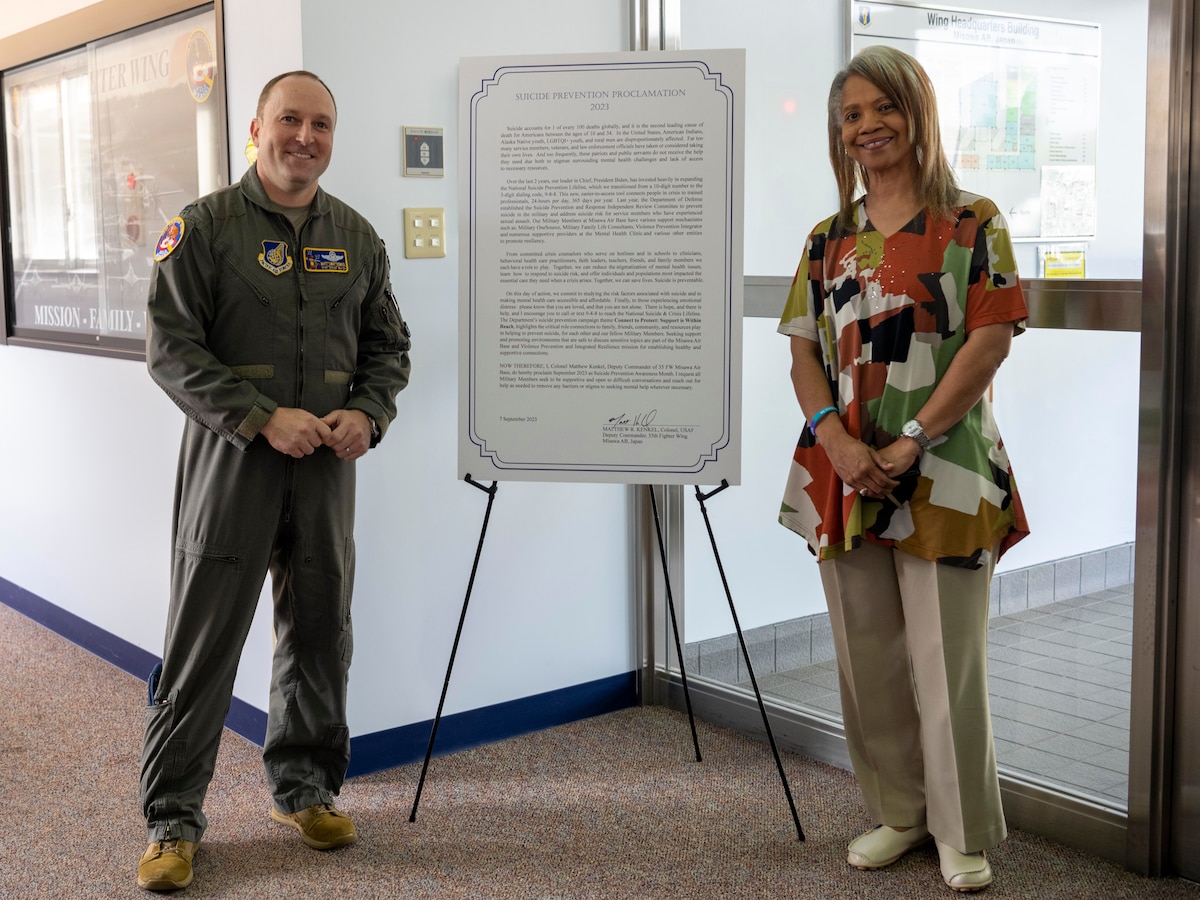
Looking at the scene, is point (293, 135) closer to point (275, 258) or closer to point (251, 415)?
point (275, 258)

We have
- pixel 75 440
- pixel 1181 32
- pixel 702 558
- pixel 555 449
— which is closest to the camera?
pixel 1181 32

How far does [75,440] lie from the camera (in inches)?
163

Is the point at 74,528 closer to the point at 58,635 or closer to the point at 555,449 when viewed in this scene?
the point at 58,635

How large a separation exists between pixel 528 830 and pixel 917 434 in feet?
4.04

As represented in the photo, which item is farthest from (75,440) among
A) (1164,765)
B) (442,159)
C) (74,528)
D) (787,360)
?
(1164,765)

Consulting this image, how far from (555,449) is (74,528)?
2.27 metres

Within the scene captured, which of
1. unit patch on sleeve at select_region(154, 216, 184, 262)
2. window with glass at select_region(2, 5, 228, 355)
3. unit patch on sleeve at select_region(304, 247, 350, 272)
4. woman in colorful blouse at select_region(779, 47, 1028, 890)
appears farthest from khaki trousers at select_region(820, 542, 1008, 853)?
window with glass at select_region(2, 5, 228, 355)

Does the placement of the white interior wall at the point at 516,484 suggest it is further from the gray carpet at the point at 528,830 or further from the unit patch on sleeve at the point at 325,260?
the unit patch on sleeve at the point at 325,260

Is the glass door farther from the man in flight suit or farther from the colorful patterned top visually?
the man in flight suit

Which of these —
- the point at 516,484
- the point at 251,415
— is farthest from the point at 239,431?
the point at 516,484

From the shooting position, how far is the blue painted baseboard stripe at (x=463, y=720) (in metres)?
3.14

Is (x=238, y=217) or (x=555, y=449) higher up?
(x=238, y=217)
